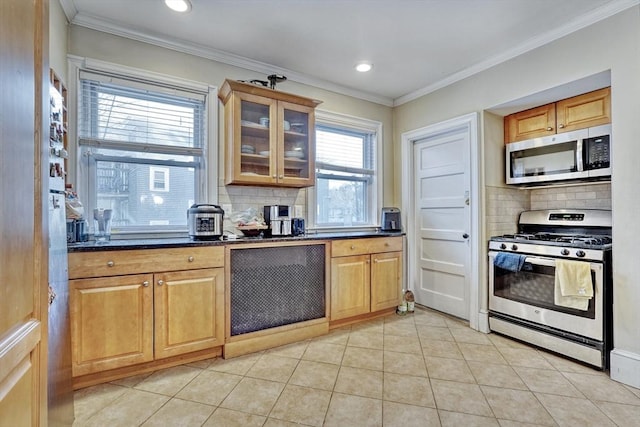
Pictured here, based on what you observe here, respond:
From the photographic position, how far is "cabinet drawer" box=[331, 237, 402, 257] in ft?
9.75

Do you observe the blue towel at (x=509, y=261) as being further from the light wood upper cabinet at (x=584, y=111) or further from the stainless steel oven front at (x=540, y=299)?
the light wood upper cabinet at (x=584, y=111)

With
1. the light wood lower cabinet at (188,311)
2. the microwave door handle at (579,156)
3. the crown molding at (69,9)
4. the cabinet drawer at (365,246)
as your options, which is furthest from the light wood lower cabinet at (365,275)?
the crown molding at (69,9)

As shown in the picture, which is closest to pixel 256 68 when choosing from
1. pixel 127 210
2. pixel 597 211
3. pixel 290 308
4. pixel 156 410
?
pixel 127 210

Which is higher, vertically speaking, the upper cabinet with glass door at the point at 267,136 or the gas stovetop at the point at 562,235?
the upper cabinet with glass door at the point at 267,136

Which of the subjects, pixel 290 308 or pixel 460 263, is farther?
pixel 460 263

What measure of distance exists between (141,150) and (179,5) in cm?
113

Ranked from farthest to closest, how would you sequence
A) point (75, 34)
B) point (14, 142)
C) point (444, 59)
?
1. point (444, 59)
2. point (75, 34)
3. point (14, 142)

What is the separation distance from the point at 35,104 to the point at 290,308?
225 cm

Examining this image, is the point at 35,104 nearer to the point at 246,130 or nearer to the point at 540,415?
the point at 246,130

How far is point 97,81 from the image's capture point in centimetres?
244

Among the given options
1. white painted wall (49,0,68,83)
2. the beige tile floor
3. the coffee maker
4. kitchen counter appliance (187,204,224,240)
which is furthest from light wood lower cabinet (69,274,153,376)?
white painted wall (49,0,68,83)

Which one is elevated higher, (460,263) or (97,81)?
(97,81)

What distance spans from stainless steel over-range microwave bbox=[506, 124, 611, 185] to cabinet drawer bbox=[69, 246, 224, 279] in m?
2.84

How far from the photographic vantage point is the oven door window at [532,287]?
2.45m
